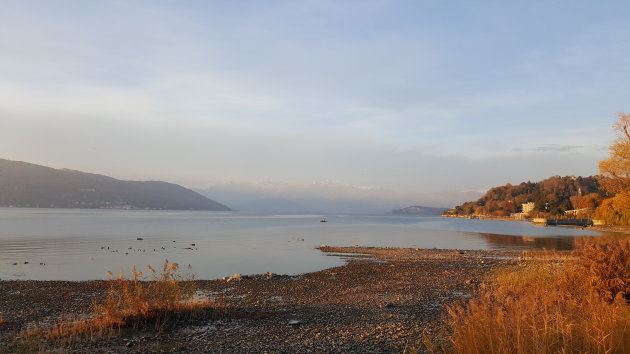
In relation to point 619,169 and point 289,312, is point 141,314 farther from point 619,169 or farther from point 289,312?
point 619,169

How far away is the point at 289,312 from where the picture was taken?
14.1m

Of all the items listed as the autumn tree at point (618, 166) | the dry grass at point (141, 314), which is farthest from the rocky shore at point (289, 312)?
the autumn tree at point (618, 166)

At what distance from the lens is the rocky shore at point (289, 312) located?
9.62 metres

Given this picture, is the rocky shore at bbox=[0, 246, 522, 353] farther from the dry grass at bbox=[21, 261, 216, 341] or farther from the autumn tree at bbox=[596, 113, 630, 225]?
the autumn tree at bbox=[596, 113, 630, 225]

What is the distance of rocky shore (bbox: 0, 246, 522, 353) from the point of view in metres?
9.62

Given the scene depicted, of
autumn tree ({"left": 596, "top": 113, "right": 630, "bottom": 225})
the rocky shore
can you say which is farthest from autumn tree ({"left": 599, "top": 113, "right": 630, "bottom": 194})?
the rocky shore

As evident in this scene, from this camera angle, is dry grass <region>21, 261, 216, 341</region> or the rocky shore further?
dry grass <region>21, 261, 216, 341</region>

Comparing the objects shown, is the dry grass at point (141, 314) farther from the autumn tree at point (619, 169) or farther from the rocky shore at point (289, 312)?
the autumn tree at point (619, 169)

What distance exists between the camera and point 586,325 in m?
6.47

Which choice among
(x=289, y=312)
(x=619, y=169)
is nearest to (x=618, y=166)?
(x=619, y=169)

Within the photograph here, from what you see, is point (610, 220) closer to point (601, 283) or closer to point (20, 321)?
point (601, 283)

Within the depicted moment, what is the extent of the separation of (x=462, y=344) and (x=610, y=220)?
122499 mm

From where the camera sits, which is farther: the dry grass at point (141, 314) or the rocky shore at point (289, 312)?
the dry grass at point (141, 314)

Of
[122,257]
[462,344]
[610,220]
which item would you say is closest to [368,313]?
[462,344]
